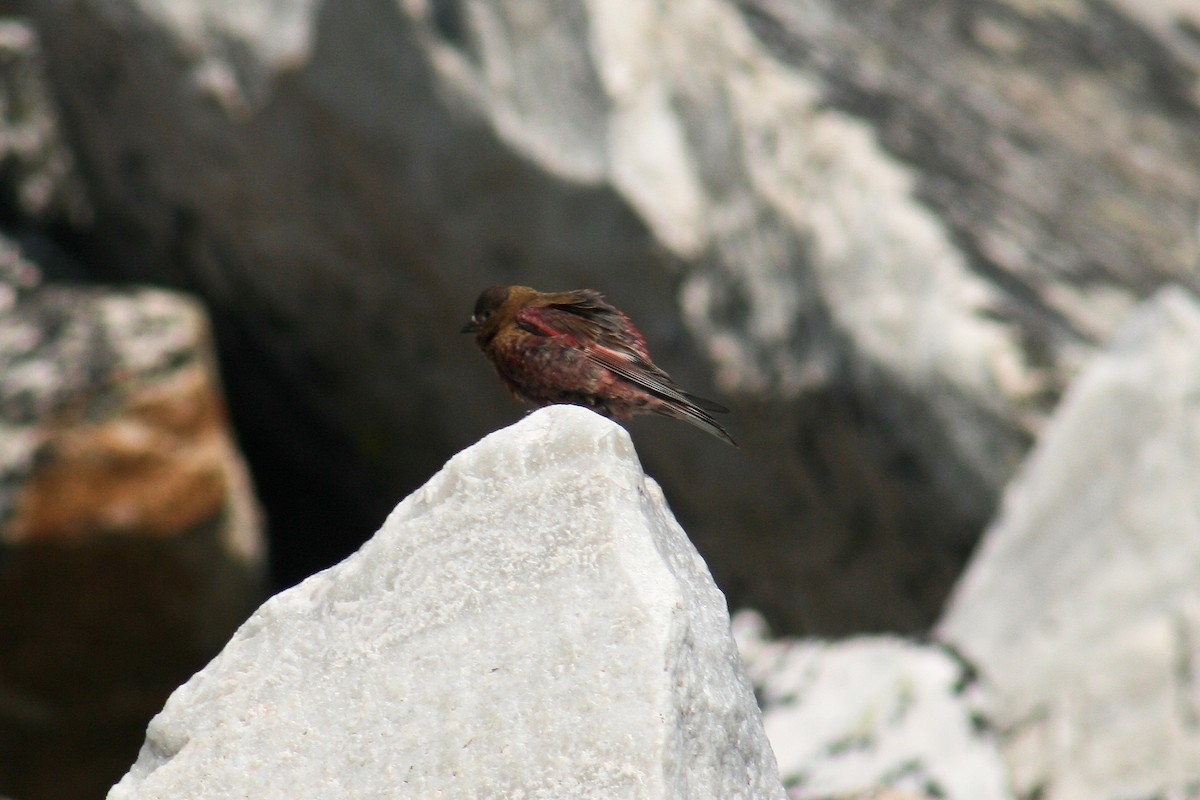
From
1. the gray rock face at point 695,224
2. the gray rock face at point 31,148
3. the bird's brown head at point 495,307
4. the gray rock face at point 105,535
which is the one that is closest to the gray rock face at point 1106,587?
the gray rock face at point 695,224

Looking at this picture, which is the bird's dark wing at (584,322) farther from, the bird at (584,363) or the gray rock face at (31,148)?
the gray rock face at (31,148)

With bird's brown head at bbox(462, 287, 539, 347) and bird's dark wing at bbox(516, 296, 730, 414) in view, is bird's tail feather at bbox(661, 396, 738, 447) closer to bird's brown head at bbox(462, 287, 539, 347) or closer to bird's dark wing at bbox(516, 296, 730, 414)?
bird's dark wing at bbox(516, 296, 730, 414)

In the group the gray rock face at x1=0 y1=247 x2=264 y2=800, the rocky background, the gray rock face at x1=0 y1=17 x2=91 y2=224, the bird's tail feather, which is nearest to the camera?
the bird's tail feather

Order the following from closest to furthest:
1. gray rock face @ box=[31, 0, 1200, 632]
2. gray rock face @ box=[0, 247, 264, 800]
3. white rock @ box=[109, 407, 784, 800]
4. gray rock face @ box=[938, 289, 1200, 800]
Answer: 1. white rock @ box=[109, 407, 784, 800]
2. gray rock face @ box=[938, 289, 1200, 800]
3. gray rock face @ box=[31, 0, 1200, 632]
4. gray rock face @ box=[0, 247, 264, 800]

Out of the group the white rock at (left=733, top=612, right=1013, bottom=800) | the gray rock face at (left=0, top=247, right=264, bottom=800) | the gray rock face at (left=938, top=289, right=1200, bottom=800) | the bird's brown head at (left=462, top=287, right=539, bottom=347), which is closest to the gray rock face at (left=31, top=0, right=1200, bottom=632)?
the gray rock face at (left=938, top=289, right=1200, bottom=800)

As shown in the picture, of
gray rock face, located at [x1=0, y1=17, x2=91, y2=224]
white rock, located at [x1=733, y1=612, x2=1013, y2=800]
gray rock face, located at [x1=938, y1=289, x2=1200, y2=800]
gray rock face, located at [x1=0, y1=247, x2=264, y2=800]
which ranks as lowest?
gray rock face, located at [x1=0, y1=247, x2=264, y2=800]

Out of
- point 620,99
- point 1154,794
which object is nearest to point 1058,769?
point 1154,794

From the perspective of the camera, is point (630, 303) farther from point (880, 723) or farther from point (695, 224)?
point (880, 723)

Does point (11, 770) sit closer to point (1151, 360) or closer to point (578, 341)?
point (578, 341)
